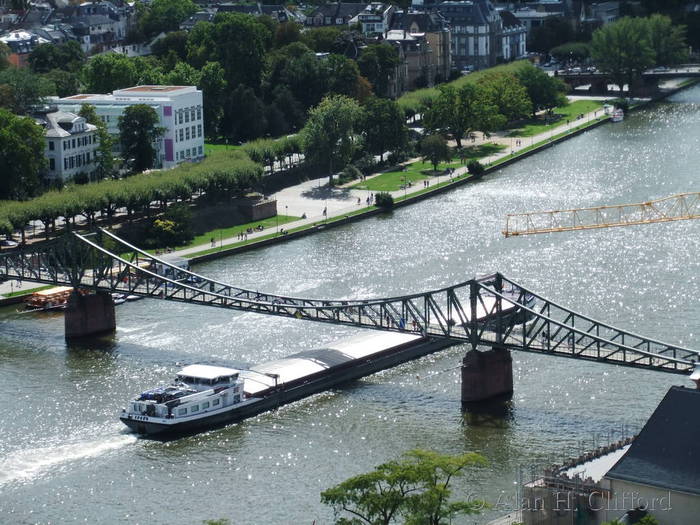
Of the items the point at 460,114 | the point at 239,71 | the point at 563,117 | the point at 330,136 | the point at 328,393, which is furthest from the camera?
the point at 563,117

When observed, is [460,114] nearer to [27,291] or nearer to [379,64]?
[379,64]

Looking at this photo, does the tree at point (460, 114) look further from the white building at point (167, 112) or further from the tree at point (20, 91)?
the tree at point (20, 91)

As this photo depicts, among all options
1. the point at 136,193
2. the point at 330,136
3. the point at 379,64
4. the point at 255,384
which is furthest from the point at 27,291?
the point at 379,64

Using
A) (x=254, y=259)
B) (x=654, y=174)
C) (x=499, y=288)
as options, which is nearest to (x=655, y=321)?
(x=499, y=288)

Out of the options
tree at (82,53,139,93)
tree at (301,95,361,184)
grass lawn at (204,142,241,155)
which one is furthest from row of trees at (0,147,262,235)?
tree at (82,53,139,93)

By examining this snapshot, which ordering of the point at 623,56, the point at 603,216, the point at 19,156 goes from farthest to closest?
the point at 623,56, the point at 603,216, the point at 19,156

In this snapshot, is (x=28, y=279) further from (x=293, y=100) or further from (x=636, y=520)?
(x=293, y=100)

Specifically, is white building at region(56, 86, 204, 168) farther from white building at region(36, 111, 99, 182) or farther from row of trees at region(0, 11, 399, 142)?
row of trees at region(0, 11, 399, 142)
